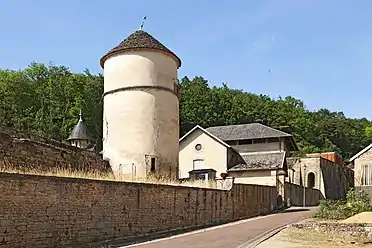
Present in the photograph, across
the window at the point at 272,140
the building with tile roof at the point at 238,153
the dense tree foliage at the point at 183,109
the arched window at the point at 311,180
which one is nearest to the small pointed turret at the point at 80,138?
the building with tile roof at the point at 238,153

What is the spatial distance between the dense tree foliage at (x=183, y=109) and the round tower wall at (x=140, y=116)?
28671 mm

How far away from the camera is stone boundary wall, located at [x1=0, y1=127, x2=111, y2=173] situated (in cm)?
2069

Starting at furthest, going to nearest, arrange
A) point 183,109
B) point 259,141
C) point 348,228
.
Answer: point 183,109, point 259,141, point 348,228

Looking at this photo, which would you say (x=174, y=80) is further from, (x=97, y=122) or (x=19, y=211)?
(x=97, y=122)

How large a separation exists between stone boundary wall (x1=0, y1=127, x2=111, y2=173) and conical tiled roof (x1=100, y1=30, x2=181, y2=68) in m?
7.59

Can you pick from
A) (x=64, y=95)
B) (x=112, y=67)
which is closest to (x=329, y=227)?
(x=112, y=67)

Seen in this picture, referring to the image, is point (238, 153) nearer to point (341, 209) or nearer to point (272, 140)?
point (272, 140)

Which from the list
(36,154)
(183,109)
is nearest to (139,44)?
(36,154)

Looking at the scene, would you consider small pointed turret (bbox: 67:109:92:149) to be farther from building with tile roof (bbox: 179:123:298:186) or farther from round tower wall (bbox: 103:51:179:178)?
round tower wall (bbox: 103:51:179:178)

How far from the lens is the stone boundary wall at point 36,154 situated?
814 inches

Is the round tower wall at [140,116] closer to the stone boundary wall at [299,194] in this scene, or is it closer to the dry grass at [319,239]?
the dry grass at [319,239]

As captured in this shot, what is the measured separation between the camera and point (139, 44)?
31.5 metres

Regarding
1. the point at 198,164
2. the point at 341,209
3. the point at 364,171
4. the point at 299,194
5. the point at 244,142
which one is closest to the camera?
the point at 341,209

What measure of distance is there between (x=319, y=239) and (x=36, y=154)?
12.7 metres
